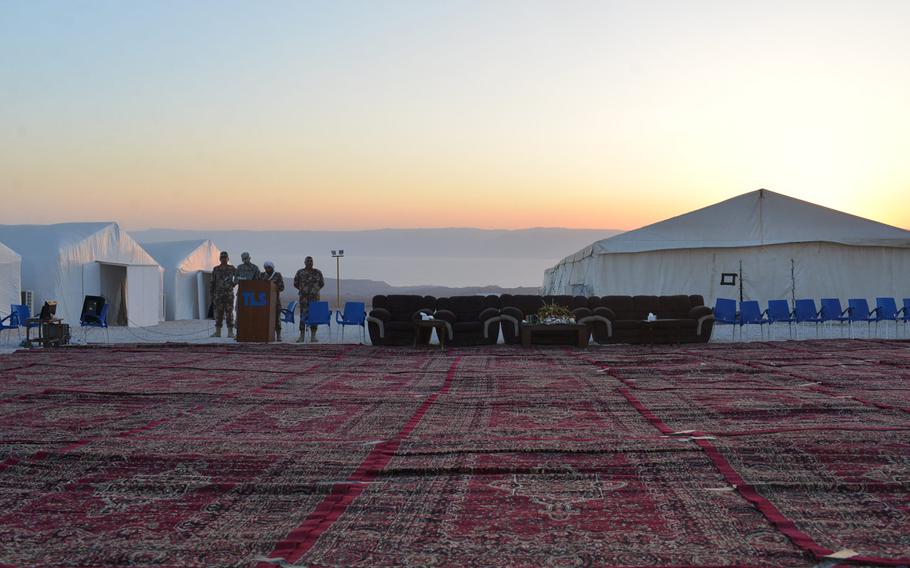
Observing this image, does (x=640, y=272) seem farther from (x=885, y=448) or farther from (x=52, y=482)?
(x=52, y=482)

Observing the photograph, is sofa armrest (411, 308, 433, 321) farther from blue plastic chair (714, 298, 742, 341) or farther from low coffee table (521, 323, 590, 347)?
blue plastic chair (714, 298, 742, 341)

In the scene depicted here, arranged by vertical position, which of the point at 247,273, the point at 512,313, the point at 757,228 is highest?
the point at 757,228

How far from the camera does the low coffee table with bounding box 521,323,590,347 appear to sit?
42.5 ft

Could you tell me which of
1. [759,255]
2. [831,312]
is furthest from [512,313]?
[759,255]

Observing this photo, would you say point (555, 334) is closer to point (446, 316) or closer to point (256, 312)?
point (446, 316)

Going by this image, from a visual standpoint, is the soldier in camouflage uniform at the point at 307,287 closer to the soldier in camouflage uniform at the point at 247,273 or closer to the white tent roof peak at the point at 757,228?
the soldier in camouflage uniform at the point at 247,273

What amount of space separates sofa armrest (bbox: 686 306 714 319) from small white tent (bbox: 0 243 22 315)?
1270 centimetres

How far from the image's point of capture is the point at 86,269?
19875 mm

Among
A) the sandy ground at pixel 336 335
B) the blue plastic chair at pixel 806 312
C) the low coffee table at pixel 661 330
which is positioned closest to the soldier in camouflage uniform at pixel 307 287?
the sandy ground at pixel 336 335

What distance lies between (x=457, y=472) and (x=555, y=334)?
9.42 metres

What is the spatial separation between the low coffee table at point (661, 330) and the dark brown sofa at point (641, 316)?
0.02 metres

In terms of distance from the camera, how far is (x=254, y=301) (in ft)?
45.3

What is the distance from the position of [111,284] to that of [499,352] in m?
14.0

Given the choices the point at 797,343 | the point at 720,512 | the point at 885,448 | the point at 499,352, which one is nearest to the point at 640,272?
the point at 797,343
